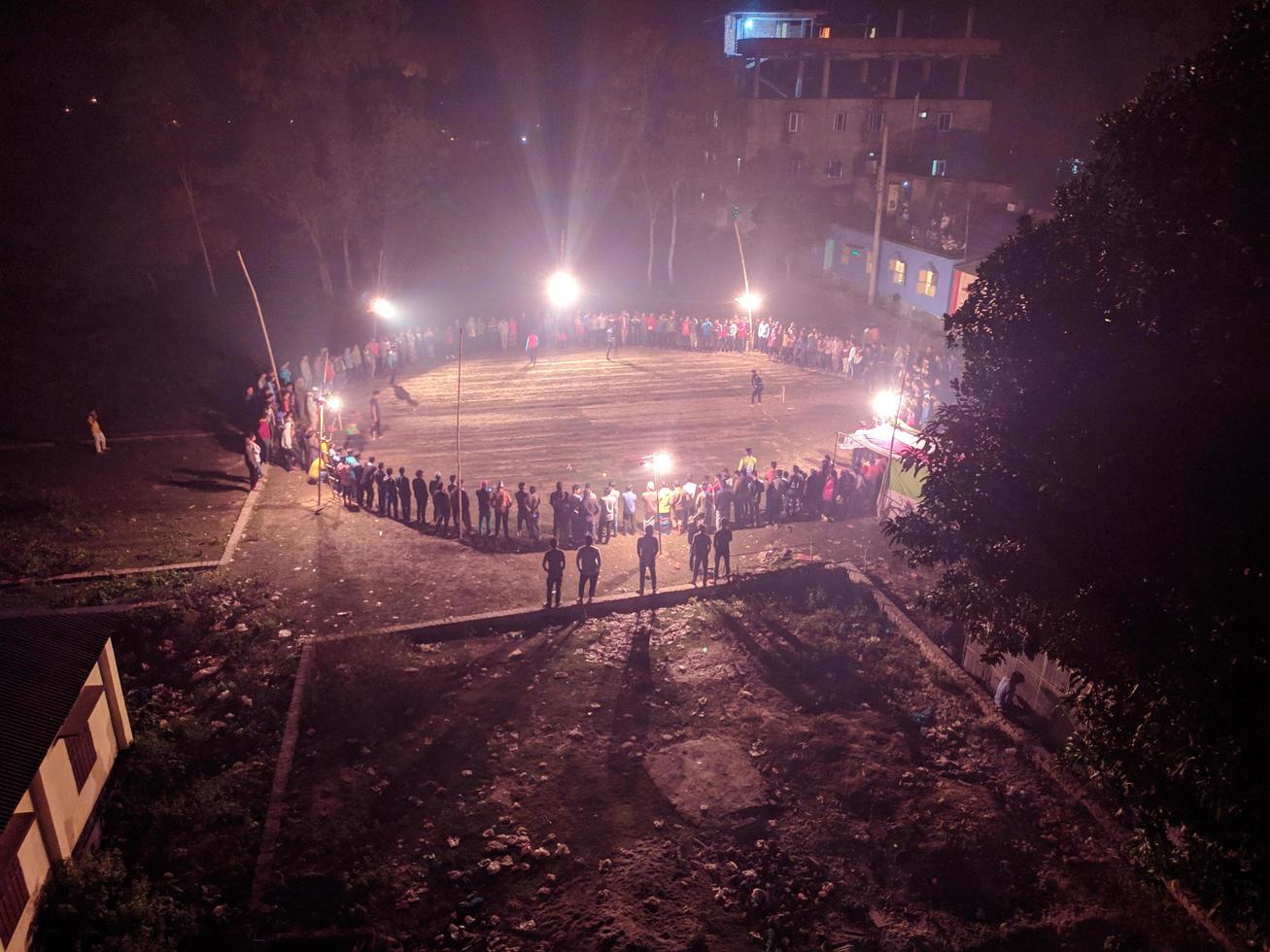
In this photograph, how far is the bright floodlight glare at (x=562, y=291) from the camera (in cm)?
3391

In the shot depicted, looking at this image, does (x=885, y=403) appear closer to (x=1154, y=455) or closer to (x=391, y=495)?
(x=391, y=495)

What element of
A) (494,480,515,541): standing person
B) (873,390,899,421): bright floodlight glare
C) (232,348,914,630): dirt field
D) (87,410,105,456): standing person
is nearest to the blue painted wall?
(873,390,899,421): bright floodlight glare

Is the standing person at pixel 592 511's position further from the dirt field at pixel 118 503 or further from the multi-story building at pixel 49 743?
the multi-story building at pixel 49 743

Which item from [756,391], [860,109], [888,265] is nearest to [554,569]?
[756,391]

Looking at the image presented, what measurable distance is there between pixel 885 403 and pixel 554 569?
15.0 meters

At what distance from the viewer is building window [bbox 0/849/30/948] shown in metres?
7.28

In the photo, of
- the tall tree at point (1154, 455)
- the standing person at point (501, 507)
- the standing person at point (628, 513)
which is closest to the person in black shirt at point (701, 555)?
the standing person at point (628, 513)

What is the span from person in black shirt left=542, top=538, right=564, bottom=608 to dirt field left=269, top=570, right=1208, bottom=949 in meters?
0.91

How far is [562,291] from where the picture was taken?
34156mm

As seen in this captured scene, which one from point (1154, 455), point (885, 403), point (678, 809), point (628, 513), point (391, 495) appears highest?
point (1154, 455)

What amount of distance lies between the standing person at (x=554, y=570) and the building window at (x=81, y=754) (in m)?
7.00

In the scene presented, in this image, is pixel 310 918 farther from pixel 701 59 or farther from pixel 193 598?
pixel 701 59

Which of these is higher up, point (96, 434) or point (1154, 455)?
point (1154, 455)

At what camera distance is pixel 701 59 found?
38688 millimetres
